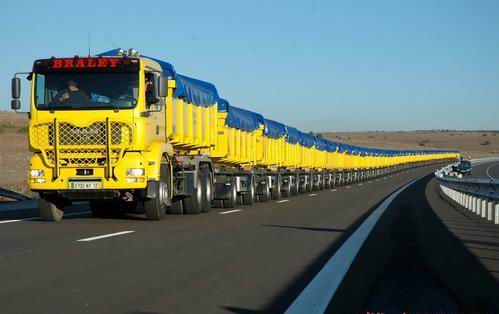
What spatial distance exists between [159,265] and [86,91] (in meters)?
7.19

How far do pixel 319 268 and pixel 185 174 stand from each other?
9717 millimetres

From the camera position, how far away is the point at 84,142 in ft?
51.3

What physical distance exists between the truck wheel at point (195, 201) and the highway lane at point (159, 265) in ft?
10.00

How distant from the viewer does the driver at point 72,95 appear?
15805 mm

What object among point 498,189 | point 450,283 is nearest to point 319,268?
point 450,283

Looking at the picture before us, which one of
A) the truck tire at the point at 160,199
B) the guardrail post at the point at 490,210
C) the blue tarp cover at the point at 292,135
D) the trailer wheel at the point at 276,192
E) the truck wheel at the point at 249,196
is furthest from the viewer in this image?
the blue tarp cover at the point at 292,135

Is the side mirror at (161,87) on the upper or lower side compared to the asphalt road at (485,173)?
upper

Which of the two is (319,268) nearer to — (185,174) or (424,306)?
(424,306)

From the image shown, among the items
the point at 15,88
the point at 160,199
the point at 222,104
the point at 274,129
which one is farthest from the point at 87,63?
the point at 274,129

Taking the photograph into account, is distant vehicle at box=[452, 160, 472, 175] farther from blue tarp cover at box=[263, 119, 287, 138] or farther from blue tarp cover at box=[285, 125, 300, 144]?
blue tarp cover at box=[263, 119, 287, 138]

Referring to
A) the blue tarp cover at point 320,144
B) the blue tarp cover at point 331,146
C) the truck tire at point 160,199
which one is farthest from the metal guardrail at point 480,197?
the blue tarp cover at point 331,146

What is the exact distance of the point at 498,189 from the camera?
1925 centimetres

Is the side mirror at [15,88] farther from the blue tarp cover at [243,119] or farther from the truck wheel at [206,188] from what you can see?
the blue tarp cover at [243,119]

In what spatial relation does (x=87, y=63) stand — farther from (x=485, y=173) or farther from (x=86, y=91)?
(x=485, y=173)
